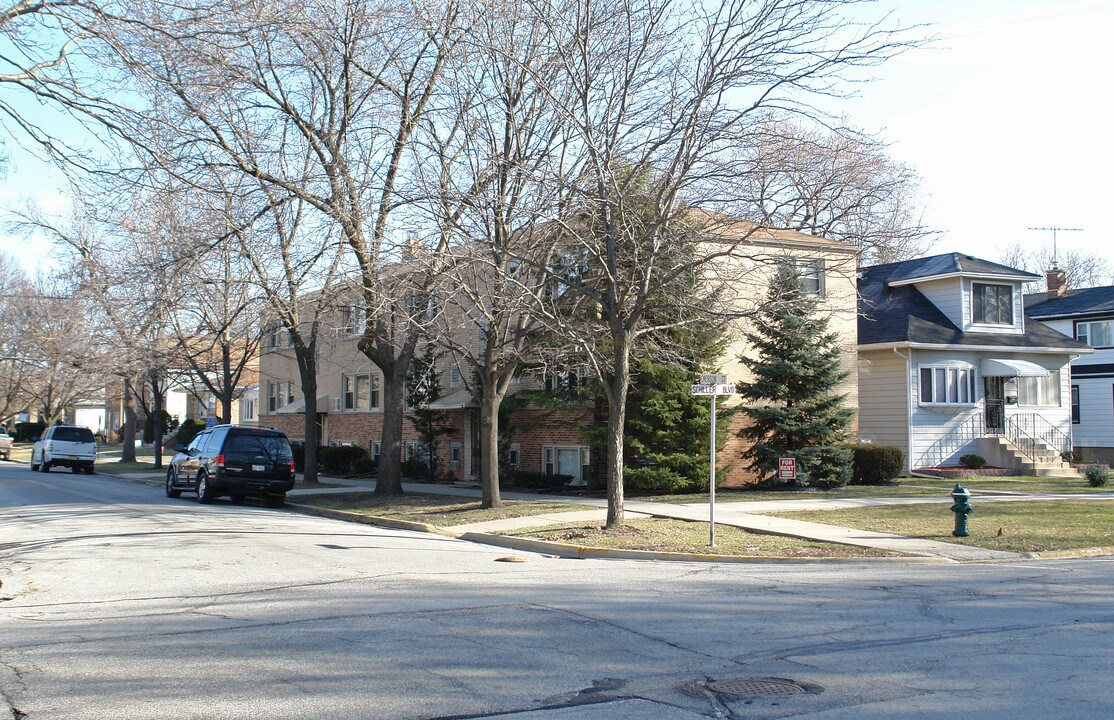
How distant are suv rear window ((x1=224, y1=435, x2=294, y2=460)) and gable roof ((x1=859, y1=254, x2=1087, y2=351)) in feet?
60.0

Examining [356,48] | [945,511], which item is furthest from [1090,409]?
[356,48]

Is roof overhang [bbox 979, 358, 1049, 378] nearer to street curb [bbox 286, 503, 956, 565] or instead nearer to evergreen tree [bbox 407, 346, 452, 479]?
evergreen tree [bbox 407, 346, 452, 479]

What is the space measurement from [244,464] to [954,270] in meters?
23.5

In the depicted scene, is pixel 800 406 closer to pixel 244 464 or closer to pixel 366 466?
pixel 244 464

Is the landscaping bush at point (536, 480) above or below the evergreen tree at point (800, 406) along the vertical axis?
below

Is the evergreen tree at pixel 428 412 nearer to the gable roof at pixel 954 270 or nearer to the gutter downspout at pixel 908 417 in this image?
the gutter downspout at pixel 908 417

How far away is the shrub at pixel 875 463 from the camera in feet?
88.7

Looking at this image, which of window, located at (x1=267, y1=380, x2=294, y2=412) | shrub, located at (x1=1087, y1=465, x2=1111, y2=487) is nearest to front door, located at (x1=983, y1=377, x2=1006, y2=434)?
shrub, located at (x1=1087, y1=465, x2=1111, y2=487)

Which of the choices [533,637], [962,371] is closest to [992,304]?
[962,371]

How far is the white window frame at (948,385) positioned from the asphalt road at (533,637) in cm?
1820

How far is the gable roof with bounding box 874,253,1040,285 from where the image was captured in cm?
3241

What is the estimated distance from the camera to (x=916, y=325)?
103ft

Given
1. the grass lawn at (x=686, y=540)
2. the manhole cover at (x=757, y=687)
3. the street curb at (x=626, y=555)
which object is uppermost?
the manhole cover at (x=757, y=687)

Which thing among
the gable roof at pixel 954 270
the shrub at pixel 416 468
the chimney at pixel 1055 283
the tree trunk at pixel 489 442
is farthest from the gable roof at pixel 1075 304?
the tree trunk at pixel 489 442
